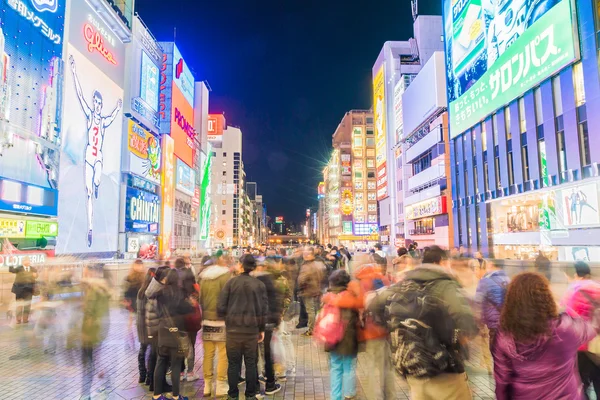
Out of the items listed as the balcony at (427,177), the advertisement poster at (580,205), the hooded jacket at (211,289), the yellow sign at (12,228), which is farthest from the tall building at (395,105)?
the hooded jacket at (211,289)

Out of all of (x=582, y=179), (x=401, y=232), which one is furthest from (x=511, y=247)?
(x=401, y=232)

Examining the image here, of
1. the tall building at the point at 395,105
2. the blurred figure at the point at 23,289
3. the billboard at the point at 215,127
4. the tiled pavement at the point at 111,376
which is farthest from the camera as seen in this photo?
the billboard at the point at 215,127

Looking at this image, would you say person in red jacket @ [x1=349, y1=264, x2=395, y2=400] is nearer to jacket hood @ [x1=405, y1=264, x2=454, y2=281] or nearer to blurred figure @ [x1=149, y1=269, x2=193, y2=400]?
jacket hood @ [x1=405, y1=264, x2=454, y2=281]

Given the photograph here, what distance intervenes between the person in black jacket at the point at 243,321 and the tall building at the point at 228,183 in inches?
3709

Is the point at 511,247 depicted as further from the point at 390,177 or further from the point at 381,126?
the point at 381,126

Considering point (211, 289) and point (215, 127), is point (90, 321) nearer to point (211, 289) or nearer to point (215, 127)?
point (211, 289)

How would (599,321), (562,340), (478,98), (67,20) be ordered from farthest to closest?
(478,98) → (67,20) → (599,321) → (562,340)

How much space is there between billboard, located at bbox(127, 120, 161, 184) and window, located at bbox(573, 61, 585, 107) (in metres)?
36.7

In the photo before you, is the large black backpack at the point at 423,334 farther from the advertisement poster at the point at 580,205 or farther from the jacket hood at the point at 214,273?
the advertisement poster at the point at 580,205

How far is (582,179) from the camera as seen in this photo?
2261cm

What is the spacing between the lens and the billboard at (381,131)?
66.8 m

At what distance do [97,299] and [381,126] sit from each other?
66789 millimetres

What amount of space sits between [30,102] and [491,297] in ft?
86.1

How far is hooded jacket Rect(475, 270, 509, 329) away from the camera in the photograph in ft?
16.6
